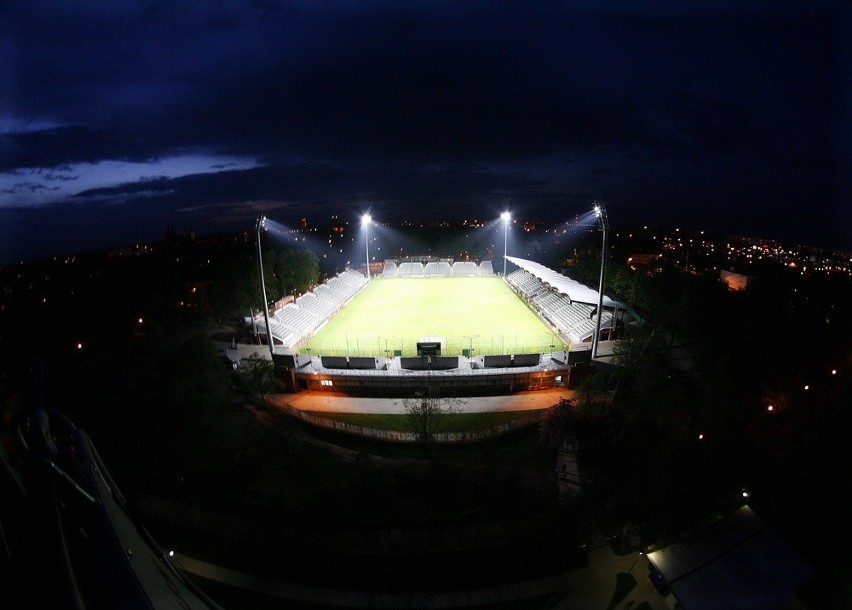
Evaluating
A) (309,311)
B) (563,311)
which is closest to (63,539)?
(309,311)

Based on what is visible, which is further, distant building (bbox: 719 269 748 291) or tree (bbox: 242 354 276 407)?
distant building (bbox: 719 269 748 291)

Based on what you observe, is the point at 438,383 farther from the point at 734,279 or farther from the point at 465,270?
the point at 734,279

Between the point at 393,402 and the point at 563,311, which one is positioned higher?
the point at 563,311

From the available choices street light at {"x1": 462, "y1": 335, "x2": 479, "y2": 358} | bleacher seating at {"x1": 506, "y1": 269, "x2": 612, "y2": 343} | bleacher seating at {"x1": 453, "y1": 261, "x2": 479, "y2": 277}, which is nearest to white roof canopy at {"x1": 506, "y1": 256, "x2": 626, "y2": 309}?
bleacher seating at {"x1": 506, "y1": 269, "x2": 612, "y2": 343}

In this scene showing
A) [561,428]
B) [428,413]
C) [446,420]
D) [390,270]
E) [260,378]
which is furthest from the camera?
[390,270]

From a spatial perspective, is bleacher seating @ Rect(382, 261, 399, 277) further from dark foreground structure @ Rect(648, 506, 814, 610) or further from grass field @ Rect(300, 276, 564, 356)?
dark foreground structure @ Rect(648, 506, 814, 610)

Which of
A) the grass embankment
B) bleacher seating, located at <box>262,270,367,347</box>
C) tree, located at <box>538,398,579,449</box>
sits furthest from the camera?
bleacher seating, located at <box>262,270,367,347</box>

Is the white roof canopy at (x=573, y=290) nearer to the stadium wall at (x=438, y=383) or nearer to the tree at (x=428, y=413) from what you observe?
the stadium wall at (x=438, y=383)

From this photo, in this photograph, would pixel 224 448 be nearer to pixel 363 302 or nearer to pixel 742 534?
pixel 742 534
